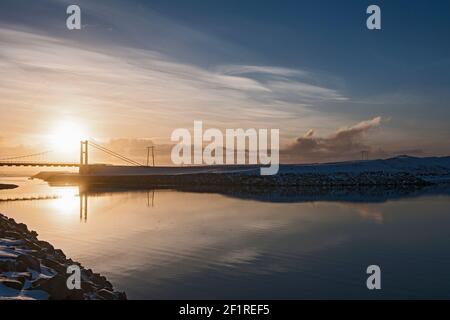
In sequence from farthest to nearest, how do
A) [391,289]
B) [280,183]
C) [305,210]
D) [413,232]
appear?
[280,183]
[305,210]
[413,232]
[391,289]

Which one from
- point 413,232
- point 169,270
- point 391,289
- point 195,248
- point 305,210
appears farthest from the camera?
point 305,210

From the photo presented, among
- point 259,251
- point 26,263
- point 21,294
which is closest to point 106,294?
point 21,294

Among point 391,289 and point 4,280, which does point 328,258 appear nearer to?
point 391,289

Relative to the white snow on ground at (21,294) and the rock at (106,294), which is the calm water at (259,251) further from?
the white snow on ground at (21,294)

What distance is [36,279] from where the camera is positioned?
9.36 meters

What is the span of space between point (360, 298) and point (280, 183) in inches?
2575

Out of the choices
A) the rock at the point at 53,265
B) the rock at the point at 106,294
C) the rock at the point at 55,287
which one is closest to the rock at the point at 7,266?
the rock at the point at 55,287

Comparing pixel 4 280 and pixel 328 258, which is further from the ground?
pixel 4 280

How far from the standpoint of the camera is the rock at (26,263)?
10.1 meters

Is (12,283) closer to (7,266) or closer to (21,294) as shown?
(21,294)

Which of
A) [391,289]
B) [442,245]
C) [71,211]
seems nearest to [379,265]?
[391,289]

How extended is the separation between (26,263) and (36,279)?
4.05 ft
